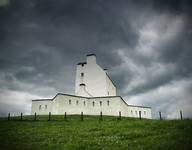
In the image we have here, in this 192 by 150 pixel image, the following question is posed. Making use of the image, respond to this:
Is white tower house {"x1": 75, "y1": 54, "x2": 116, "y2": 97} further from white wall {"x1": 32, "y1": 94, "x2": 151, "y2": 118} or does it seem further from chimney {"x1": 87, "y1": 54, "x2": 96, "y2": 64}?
white wall {"x1": 32, "y1": 94, "x2": 151, "y2": 118}

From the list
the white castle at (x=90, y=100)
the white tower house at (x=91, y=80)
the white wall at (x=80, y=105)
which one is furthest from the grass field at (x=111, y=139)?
the white tower house at (x=91, y=80)

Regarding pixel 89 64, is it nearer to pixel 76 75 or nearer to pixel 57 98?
pixel 76 75

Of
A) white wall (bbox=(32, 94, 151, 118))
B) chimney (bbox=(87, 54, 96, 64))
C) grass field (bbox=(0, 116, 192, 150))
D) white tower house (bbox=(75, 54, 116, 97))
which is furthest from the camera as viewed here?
chimney (bbox=(87, 54, 96, 64))

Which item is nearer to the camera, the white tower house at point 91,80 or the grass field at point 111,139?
the grass field at point 111,139

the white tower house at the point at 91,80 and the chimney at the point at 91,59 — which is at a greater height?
the chimney at the point at 91,59

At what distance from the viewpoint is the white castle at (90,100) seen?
69.6 metres

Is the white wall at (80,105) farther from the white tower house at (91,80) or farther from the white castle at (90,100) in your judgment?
the white tower house at (91,80)

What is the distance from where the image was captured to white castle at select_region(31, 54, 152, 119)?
69.6 m

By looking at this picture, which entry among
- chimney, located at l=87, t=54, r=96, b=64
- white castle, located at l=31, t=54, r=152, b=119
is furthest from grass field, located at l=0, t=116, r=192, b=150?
chimney, located at l=87, t=54, r=96, b=64

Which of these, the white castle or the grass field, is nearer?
the grass field

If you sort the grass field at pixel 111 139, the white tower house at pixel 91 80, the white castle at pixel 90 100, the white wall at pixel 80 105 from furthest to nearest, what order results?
the white tower house at pixel 91 80
the white castle at pixel 90 100
the white wall at pixel 80 105
the grass field at pixel 111 139

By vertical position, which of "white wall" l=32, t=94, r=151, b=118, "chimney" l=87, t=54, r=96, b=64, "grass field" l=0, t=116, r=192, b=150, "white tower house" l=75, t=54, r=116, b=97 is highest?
"chimney" l=87, t=54, r=96, b=64

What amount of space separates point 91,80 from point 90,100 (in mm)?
11369

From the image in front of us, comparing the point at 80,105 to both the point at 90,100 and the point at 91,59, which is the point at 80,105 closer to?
the point at 90,100
